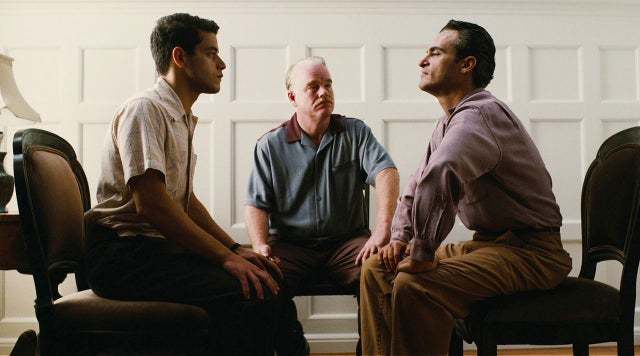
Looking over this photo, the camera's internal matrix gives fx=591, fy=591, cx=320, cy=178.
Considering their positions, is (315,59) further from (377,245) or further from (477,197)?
(477,197)

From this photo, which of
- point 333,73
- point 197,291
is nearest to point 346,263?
point 197,291

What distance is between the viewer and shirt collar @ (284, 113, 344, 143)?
7.30ft

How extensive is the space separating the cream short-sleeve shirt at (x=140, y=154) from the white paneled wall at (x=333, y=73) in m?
1.15

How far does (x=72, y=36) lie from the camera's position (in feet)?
9.00

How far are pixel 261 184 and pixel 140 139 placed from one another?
0.81 m

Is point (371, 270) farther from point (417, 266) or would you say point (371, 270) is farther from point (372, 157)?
point (372, 157)

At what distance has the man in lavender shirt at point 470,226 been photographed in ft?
4.61

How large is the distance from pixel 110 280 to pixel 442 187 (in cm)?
81

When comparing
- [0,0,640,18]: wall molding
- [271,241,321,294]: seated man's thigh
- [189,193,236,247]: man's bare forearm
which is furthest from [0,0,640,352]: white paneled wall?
[189,193,236,247]: man's bare forearm

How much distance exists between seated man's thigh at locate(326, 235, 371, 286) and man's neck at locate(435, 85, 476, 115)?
56 cm

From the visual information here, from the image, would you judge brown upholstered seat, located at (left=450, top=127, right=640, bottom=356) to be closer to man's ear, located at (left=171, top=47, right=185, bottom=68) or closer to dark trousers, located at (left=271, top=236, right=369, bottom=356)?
dark trousers, located at (left=271, top=236, right=369, bottom=356)

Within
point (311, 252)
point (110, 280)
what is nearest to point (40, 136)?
point (110, 280)

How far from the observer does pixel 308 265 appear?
2035mm

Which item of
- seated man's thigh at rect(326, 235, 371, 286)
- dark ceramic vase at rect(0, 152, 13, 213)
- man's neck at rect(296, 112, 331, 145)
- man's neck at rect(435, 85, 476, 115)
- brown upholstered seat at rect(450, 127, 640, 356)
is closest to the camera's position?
brown upholstered seat at rect(450, 127, 640, 356)
